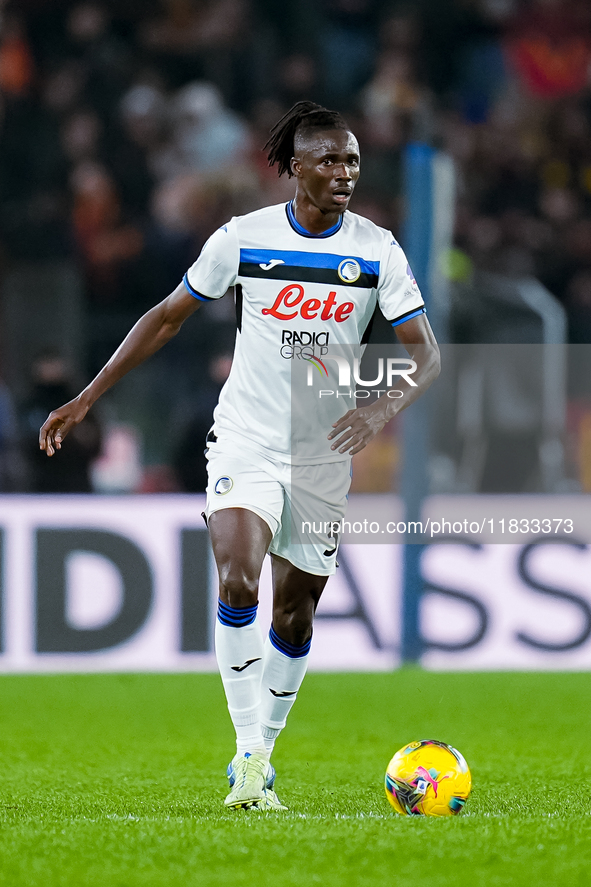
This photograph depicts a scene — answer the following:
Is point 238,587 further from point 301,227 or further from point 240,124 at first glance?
point 240,124

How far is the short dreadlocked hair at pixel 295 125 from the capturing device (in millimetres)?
4145

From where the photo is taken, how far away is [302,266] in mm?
4168

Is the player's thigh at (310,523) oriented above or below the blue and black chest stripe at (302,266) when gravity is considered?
below

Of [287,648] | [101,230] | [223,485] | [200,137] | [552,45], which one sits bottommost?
[287,648]

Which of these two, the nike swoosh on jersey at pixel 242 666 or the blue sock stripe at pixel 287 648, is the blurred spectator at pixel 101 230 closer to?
the blue sock stripe at pixel 287 648

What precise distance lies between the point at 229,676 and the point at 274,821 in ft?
1.80

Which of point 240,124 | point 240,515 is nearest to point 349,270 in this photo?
point 240,515


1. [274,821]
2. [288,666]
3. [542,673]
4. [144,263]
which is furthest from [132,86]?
[274,821]

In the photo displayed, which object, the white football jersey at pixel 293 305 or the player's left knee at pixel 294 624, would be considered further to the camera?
the player's left knee at pixel 294 624

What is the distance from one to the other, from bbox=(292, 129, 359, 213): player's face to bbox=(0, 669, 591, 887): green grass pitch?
1.93 m

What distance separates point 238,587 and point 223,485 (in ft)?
1.19

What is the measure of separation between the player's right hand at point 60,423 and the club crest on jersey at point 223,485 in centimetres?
49

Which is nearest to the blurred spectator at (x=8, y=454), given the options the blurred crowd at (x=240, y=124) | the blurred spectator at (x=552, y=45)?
the blurred crowd at (x=240, y=124)

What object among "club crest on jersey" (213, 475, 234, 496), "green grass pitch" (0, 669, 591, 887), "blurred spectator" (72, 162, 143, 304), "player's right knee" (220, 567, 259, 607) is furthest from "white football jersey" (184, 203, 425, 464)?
"blurred spectator" (72, 162, 143, 304)
